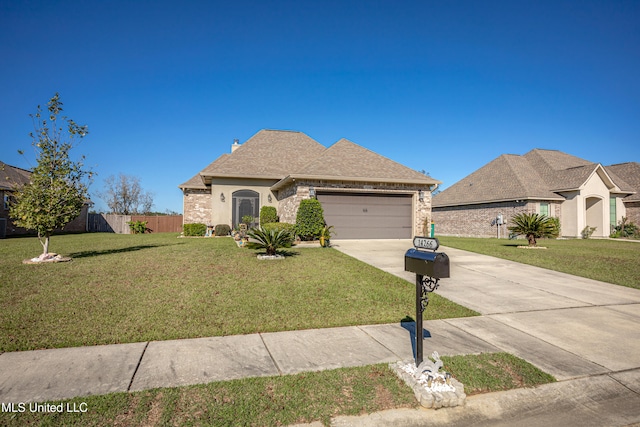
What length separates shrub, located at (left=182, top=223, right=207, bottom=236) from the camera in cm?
2056

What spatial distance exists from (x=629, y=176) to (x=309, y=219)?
89.2ft

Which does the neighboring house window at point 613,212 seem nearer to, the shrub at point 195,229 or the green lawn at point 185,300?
the green lawn at point 185,300

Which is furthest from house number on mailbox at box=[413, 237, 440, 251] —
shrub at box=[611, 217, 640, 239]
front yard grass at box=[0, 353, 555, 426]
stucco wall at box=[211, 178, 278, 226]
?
shrub at box=[611, 217, 640, 239]

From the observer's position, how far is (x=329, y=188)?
16.4 metres

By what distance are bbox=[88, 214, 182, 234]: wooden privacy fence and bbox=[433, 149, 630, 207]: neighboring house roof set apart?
75.9ft

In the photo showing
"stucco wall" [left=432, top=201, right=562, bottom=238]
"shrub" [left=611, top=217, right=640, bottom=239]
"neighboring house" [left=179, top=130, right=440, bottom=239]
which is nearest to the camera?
"neighboring house" [left=179, top=130, right=440, bottom=239]

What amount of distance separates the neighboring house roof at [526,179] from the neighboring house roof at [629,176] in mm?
271

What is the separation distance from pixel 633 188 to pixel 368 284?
93.0 feet

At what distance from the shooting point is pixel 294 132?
79.6 ft

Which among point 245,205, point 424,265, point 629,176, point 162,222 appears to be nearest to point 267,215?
point 245,205

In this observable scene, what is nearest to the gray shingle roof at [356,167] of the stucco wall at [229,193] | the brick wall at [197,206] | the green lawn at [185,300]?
the stucco wall at [229,193]

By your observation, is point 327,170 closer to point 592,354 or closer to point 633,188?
point 592,354

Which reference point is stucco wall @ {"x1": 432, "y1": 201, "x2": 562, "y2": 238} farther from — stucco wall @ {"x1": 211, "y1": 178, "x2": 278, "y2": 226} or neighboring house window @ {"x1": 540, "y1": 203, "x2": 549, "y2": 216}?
stucco wall @ {"x1": 211, "y1": 178, "x2": 278, "y2": 226}

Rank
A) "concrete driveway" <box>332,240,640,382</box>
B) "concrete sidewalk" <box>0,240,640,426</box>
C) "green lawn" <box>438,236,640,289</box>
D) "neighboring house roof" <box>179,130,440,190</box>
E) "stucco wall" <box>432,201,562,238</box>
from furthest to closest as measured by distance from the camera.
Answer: "stucco wall" <box>432,201,562,238</box>
"neighboring house roof" <box>179,130,440,190</box>
"green lawn" <box>438,236,640,289</box>
"concrete driveway" <box>332,240,640,382</box>
"concrete sidewalk" <box>0,240,640,426</box>
